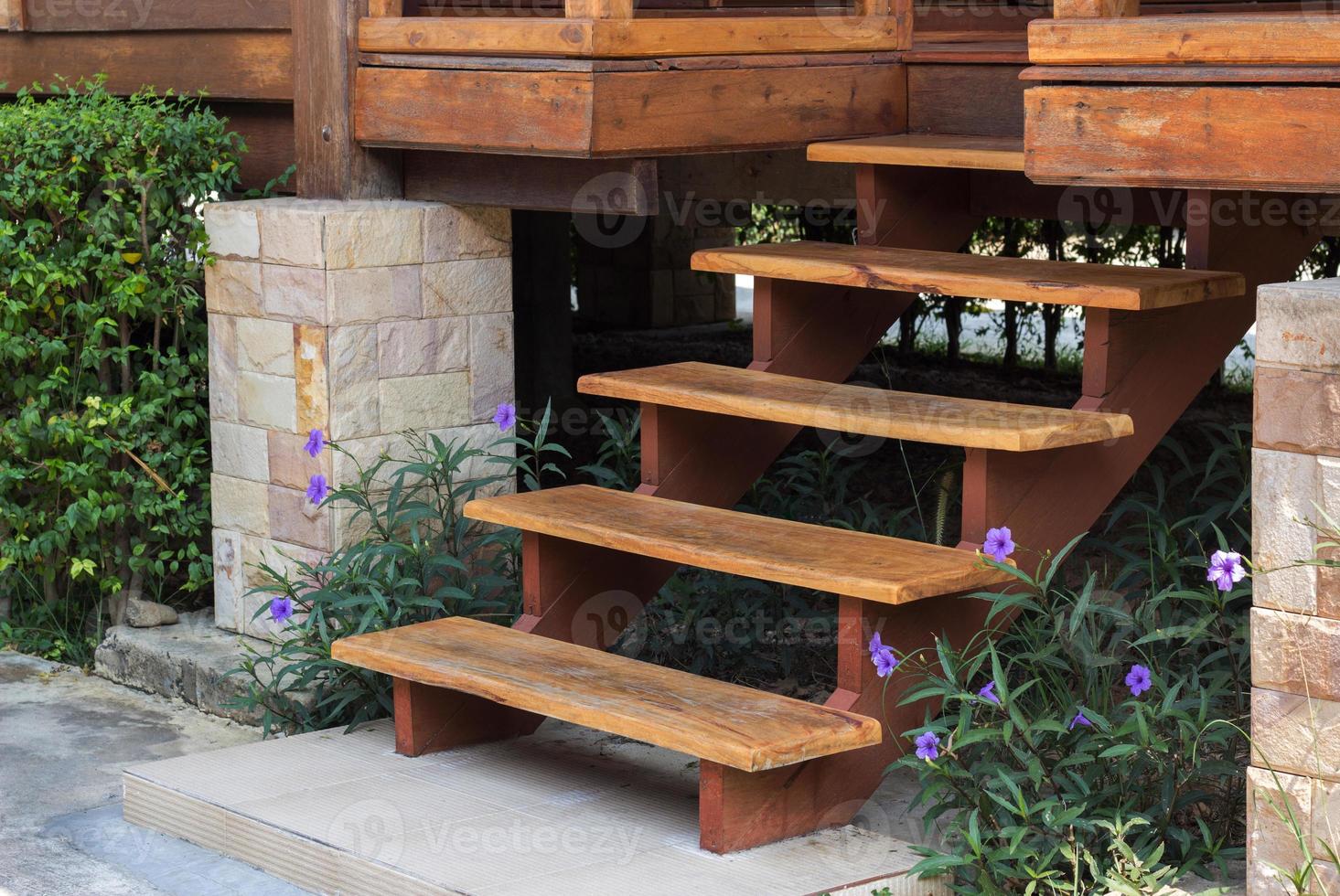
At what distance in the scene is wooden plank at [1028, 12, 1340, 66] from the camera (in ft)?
8.98

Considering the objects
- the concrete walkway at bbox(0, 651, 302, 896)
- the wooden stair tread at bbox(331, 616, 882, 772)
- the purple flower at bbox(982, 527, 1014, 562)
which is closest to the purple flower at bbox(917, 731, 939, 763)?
the wooden stair tread at bbox(331, 616, 882, 772)

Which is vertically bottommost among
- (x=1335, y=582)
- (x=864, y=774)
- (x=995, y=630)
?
(x=864, y=774)

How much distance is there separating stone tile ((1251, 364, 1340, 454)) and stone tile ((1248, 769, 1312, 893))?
1.66ft

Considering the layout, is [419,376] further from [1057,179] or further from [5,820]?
[1057,179]

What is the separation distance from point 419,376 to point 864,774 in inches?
64.7

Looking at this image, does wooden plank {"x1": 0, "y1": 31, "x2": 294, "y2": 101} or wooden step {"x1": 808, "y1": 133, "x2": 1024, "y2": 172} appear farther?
wooden plank {"x1": 0, "y1": 31, "x2": 294, "y2": 101}

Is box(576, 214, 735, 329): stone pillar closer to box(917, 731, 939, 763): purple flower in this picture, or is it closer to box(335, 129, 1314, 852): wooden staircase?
box(335, 129, 1314, 852): wooden staircase

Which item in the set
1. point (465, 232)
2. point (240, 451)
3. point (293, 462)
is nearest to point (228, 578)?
point (240, 451)

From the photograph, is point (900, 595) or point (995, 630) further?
A: point (995, 630)

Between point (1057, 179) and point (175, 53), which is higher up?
point (175, 53)

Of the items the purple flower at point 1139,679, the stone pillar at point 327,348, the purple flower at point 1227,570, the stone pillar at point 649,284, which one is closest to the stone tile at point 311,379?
the stone pillar at point 327,348

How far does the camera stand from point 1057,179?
302cm

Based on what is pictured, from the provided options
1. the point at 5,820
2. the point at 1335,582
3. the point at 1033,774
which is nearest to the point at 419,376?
the point at 5,820

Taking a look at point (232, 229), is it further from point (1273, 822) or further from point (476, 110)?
point (1273, 822)
